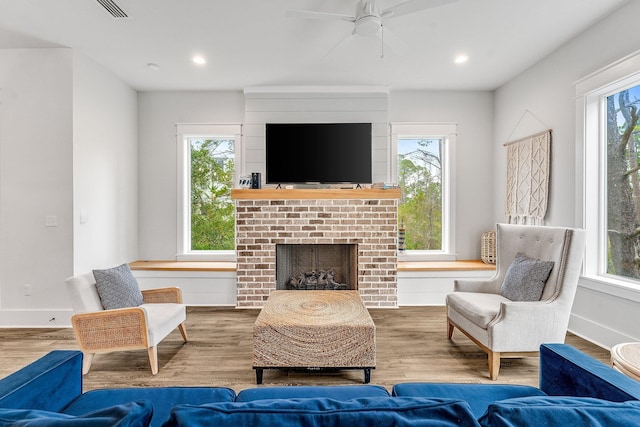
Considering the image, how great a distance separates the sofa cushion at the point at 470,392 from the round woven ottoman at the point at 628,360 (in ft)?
1.36

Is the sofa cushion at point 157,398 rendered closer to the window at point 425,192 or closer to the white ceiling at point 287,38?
the white ceiling at point 287,38

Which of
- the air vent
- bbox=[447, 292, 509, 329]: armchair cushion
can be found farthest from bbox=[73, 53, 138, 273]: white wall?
bbox=[447, 292, 509, 329]: armchair cushion

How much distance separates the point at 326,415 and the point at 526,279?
2.46 m

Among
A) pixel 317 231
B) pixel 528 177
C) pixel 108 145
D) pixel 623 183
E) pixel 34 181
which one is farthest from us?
pixel 317 231

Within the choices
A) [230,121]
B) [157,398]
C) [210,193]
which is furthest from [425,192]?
[157,398]

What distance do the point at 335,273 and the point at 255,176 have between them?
5.20 feet

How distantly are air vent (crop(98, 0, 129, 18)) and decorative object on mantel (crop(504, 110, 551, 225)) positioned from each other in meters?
4.13

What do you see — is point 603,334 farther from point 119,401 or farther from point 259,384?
point 119,401

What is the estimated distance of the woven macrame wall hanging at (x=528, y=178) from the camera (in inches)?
145

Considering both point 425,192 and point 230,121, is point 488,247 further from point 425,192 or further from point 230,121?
point 230,121

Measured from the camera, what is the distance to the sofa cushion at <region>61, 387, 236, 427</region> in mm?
1294

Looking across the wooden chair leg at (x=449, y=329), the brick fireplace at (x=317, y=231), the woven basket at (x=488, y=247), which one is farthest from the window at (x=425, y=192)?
the wooden chair leg at (x=449, y=329)

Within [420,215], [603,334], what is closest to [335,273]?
[420,215]

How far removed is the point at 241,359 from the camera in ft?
8.93
